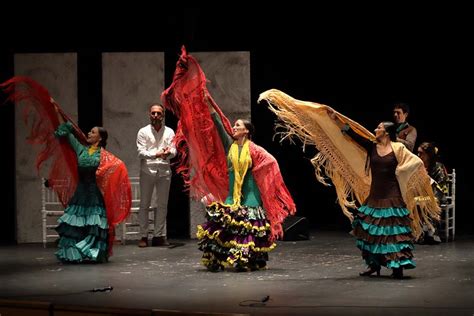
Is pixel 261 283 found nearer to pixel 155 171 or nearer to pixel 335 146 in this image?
pixel 335 146

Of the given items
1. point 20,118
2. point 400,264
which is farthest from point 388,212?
point 20,118

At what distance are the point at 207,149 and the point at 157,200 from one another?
196cm

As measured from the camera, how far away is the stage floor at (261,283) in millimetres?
6102

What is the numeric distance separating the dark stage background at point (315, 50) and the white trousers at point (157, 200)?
1.08 m

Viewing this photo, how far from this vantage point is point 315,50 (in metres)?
10.7

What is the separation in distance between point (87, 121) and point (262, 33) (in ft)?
6.82

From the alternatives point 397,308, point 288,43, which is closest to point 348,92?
point 288,43

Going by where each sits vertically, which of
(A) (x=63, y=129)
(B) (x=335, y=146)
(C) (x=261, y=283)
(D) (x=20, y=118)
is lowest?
(C) (x=261, y=283)

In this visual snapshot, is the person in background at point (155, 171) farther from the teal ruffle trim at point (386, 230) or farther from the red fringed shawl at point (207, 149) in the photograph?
the teal ruffle trim at point (386, 230)

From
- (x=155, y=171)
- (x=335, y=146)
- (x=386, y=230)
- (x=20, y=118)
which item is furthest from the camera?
(x=20, y=118)

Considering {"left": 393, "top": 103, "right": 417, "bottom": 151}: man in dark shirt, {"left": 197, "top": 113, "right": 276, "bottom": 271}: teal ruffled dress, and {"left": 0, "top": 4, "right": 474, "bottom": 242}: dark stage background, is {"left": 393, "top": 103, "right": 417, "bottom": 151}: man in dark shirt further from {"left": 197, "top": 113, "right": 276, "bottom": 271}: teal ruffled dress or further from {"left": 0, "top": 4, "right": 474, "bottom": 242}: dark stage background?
{"left": 197, "top": 113, "right": 276, "bottom": 271}: teal ruffled dress

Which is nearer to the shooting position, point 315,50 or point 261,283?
point 261,283

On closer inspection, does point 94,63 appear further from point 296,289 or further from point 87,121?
point 296,289

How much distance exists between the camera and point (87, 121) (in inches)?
429
